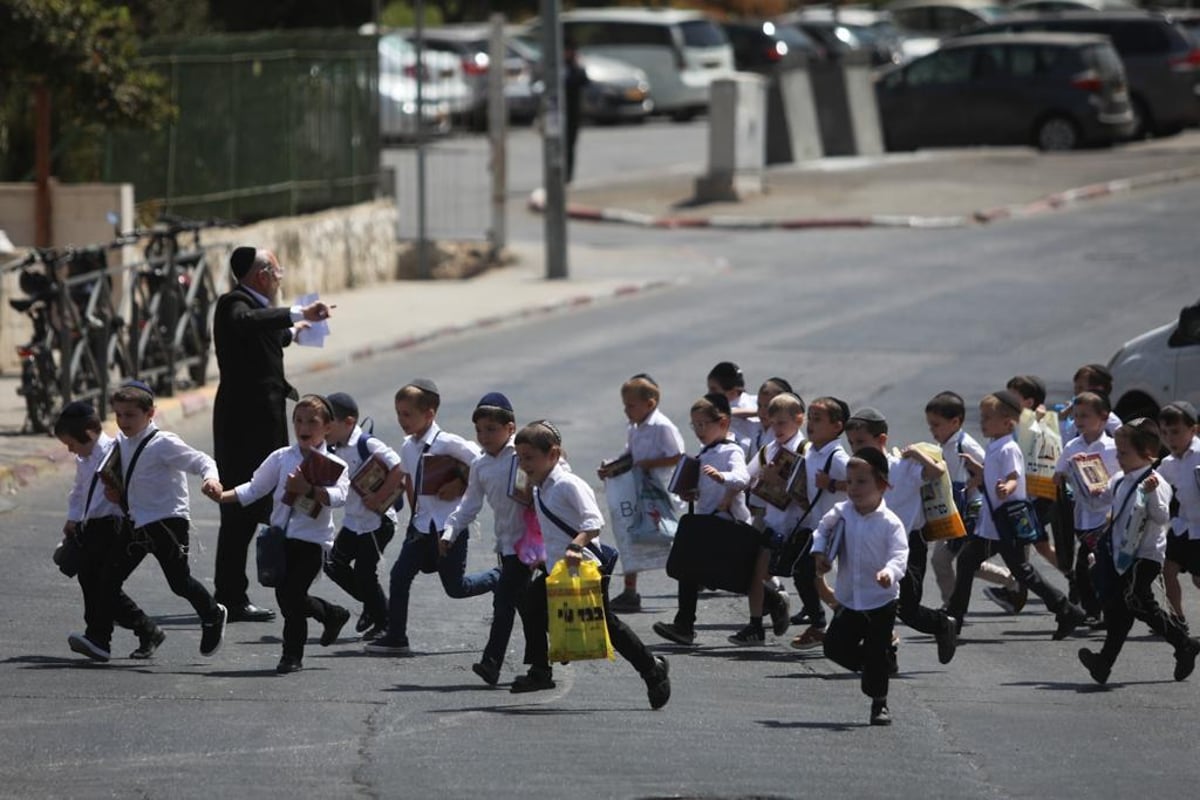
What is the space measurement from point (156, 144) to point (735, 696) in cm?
1547

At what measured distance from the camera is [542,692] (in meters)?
9.84

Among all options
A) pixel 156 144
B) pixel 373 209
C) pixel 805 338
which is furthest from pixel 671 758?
pixel 373 209

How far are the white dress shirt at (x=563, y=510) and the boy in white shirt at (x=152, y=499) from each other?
1689mm

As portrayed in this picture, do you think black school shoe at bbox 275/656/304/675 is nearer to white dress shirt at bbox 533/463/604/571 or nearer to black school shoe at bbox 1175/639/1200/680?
white dress shirt at bbox 533/463/604/571

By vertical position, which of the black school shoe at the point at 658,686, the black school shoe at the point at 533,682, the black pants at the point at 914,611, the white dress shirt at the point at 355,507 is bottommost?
the black school shoe at the point at 533,682

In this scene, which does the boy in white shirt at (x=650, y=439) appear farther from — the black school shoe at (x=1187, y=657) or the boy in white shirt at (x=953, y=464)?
the black school shoe at (x=1187, y=657)

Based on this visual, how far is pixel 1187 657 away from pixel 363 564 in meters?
3.95

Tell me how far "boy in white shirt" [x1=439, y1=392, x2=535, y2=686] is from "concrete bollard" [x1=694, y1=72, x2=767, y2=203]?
77.6 feet

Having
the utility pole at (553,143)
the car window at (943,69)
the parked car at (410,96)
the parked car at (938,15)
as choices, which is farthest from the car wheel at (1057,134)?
the parked car at (938,15)

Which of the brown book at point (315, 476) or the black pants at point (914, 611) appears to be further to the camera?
the black pants at point (914, 611)

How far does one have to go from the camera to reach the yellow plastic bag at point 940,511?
10.6 m

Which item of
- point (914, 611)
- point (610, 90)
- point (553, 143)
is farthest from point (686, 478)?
point (610, 90)

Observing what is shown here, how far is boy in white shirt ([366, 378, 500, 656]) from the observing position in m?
10.5

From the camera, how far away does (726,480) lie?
10.9 meters
